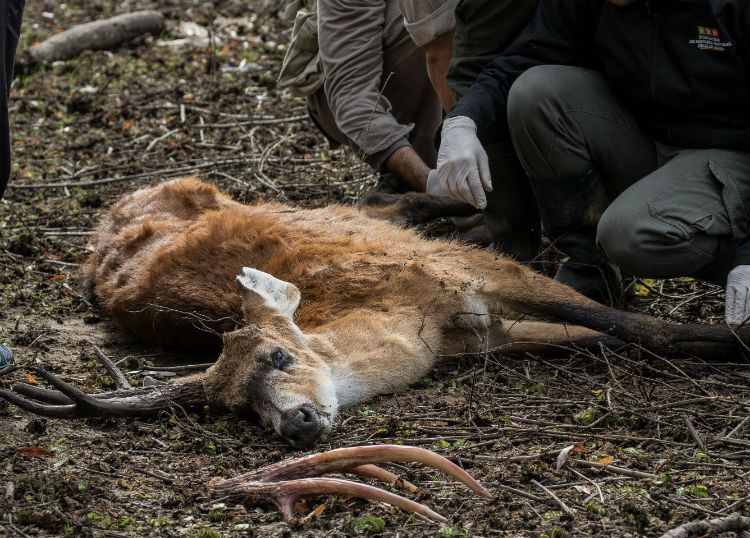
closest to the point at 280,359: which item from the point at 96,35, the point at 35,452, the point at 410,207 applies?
the point at 35,452

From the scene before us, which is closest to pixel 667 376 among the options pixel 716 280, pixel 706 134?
pixel 716 280

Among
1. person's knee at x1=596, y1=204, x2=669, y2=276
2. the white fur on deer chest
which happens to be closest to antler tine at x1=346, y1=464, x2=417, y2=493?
→ the white fur on deer chest

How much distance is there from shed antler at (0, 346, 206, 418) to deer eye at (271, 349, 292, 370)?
12.1 inches

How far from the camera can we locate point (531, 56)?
17.1 feet

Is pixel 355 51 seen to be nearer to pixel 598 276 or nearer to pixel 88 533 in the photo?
Result: pixel 598 276

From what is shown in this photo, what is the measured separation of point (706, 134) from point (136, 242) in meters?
2.74

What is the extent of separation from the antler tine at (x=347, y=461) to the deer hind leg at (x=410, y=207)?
8.77 feet

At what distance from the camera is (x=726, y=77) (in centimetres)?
456

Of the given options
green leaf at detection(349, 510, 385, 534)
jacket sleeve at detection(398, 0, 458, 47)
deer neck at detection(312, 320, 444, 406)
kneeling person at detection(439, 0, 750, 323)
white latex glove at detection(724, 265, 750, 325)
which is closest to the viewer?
green leaf at detection(349, 510, 385, 534)

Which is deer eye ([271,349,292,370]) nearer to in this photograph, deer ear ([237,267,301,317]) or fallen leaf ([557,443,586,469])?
deer ear ([237,267,301,317])

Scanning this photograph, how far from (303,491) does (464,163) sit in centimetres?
202

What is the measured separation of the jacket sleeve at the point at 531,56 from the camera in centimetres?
503

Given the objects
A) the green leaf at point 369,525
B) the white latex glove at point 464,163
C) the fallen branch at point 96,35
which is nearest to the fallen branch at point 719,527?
the green leaf at point 369,525

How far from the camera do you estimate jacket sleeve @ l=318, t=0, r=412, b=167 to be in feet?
20.9
